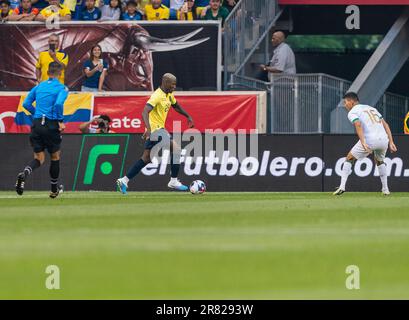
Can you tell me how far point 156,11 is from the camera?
30281 mm

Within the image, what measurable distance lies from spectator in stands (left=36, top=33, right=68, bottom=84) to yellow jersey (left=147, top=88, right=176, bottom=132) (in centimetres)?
600

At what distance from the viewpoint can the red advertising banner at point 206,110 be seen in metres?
28.8

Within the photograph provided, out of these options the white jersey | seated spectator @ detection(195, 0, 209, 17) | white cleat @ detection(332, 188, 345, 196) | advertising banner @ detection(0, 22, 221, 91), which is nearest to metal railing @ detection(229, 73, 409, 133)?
advertising banner @ detection(0, 22, 221, 91)

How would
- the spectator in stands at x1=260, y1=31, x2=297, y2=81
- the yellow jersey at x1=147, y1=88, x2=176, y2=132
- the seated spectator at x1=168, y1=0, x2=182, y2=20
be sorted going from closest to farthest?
the yellow jersey at x1=147, y1=88, x2=176, y2=132, the spectator in stands at x1=260, y1=31, x2=297, y2=81, the seated spectator at x1=168, y1=0, x2=182, y2=20

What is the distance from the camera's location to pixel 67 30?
29.9 m

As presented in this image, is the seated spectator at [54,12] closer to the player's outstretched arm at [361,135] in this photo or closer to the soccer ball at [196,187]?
the soccer ball at [196,187]

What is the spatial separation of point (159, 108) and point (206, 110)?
18.3 ft

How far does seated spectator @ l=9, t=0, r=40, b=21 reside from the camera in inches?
1181

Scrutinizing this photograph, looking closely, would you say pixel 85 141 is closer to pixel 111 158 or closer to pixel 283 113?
pixel 111 158

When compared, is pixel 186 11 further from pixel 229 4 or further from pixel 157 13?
pixel 229 4

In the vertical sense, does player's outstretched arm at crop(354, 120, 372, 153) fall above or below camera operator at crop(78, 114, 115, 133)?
below

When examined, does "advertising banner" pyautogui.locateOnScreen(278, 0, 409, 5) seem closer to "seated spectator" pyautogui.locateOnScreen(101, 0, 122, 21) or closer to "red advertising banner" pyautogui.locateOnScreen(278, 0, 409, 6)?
"red advertising banner" pyautogui.locateOnScreen(278, 0, 409, 6)

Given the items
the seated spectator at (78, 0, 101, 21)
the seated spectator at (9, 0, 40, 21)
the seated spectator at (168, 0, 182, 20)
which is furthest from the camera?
the seated spectator at (168, 0, 182, 20)
